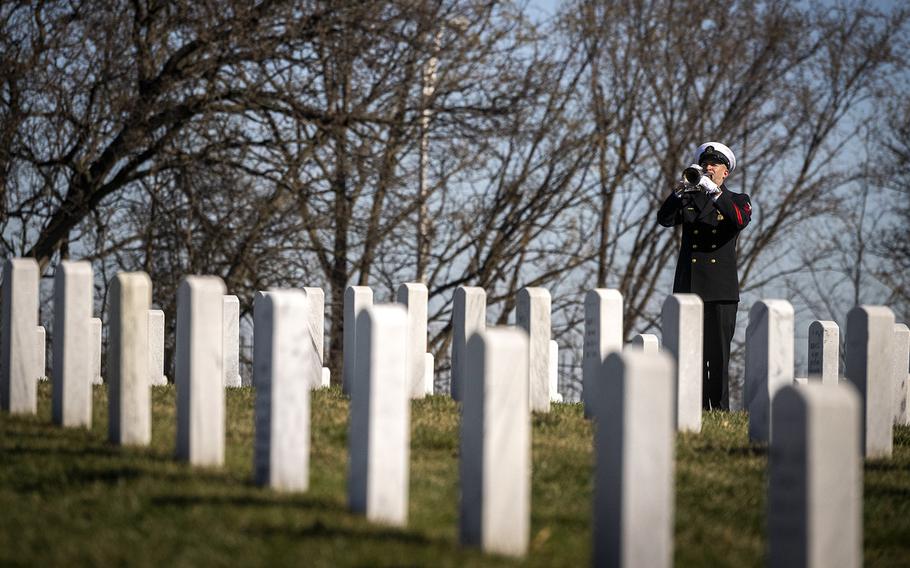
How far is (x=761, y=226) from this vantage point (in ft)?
62.3

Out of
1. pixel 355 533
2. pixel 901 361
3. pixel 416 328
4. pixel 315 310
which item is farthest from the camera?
pixel 315 310

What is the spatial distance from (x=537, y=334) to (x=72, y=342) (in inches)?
112

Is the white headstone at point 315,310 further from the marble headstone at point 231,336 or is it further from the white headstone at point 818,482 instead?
the white headstone at point 818,482

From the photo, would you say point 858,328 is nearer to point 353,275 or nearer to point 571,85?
point 353,275

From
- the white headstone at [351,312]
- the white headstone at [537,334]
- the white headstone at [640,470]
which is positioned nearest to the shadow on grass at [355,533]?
the white headstone at [640,470]

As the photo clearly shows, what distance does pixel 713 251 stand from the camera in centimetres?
888

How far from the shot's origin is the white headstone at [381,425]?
4.05 metres

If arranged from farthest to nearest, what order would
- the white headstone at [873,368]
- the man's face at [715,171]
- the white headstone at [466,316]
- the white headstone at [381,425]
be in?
the man's face at [715,171], the white headstone at [466,316], the white headstone at [873,368], the white headstone at [381,425]

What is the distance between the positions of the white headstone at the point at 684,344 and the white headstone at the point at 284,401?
2.90 meters

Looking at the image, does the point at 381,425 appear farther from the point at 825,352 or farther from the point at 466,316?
the point at 825,352

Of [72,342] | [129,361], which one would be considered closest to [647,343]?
[72,342]

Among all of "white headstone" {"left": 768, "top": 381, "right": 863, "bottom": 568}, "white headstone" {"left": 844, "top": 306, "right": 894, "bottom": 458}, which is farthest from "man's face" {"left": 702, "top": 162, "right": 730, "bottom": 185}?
"white headstone" {"left": 768, "top": 381, "right": 863, "bottom": 568}

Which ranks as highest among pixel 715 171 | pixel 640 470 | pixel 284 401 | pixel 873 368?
pixel 715 171

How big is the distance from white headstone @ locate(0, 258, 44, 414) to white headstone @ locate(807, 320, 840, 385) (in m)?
5.51
